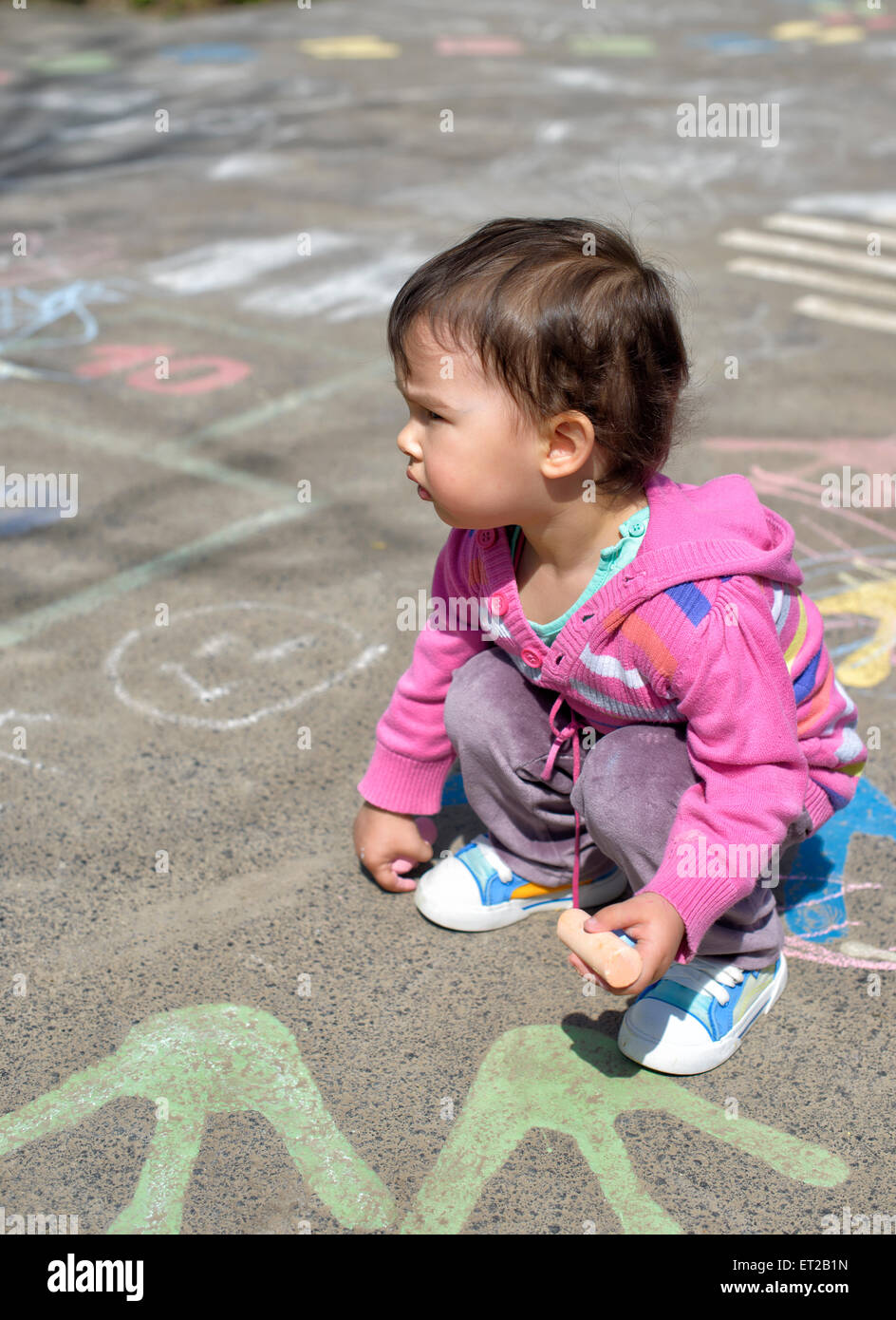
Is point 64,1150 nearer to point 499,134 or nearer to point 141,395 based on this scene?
point 141,395

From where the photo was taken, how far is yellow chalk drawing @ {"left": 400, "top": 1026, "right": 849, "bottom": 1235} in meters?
1.73

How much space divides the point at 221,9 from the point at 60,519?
999 centimetres

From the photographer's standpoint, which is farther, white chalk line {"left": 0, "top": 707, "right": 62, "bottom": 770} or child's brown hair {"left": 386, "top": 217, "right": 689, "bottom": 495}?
white chalk line {"left": 0, "top": 707, "right": 62, "bottom": 770}

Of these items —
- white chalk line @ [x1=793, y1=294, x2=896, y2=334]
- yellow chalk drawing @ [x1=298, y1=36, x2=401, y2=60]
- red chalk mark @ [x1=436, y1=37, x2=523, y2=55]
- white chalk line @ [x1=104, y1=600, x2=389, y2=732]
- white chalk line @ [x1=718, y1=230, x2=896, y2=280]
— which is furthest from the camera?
red chalk mark @ [x1=436, y1=37, x2=523, y2=55]

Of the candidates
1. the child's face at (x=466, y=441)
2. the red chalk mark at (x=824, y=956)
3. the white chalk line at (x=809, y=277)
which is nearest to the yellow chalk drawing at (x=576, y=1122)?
the red chalk mark at (x=824, y=956)

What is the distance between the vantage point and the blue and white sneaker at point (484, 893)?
2201 mm

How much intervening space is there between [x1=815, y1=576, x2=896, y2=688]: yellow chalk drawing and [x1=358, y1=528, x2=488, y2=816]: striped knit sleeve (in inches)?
39.0

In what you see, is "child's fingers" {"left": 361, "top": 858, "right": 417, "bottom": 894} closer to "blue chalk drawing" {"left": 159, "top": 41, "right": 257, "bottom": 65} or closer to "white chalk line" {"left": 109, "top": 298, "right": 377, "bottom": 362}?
"white chalk line" {"left": 109, "top": 298, "right": 377, "bottom": 362}

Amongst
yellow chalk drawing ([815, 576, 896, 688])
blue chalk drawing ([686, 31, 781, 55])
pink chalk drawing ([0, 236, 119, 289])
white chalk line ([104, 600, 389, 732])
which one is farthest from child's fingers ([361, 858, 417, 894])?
blue chalk drawing ([686, 31, 781, 55])

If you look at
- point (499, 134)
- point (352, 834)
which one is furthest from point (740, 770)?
point (499, 134)

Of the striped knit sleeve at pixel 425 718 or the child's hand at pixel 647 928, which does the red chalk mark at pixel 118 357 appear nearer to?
the striped knit sleeve at pixel 425 718

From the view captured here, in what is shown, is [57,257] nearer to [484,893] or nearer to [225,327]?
[225,327]

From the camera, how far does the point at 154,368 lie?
4.36 m

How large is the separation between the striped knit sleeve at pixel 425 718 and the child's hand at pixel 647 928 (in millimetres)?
600
